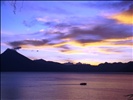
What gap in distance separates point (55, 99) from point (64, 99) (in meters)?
2.57

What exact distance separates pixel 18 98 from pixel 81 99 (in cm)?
1890

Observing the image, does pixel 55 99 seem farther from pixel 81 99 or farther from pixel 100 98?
pixel 100 98

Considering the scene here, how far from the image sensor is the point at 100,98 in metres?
76.7

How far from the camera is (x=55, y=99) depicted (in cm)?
7506

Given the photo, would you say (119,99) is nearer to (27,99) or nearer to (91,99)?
(91,99)

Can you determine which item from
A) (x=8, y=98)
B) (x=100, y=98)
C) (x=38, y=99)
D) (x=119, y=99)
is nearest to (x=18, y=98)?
(x=8, y=98)

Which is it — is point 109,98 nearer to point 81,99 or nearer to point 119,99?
point 119,99

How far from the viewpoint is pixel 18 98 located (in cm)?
7762

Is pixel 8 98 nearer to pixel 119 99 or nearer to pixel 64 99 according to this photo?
pixel 64 99

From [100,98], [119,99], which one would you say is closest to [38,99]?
[100,98]

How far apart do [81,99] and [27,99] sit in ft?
49.7

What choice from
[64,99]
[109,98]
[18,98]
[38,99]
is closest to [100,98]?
[109,98]

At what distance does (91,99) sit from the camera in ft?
242

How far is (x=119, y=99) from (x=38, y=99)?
74.5ft
